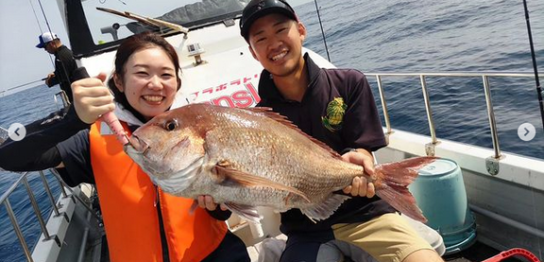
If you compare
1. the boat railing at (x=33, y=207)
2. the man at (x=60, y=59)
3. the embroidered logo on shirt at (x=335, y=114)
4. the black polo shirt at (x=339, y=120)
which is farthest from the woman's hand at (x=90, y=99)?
the man at (x=60, y=59)

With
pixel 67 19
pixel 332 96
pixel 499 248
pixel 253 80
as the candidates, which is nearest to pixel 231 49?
pixel 253 80

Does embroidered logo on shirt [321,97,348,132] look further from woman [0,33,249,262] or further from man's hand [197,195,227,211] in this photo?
man's hand [197,195,227,211]

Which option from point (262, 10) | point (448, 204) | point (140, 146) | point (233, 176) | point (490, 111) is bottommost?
point (448, 204)

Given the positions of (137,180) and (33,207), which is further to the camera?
(33,207)

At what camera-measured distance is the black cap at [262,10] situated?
107 inches

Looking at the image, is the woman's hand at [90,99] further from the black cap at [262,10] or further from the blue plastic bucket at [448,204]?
the blue plastic bucket at [448,204]

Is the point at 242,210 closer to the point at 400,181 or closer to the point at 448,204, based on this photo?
the point at 400,181

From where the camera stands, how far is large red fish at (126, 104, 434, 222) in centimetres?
184

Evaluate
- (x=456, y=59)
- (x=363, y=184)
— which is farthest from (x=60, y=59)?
(x=456, y=59)

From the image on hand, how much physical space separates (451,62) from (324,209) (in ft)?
31.1

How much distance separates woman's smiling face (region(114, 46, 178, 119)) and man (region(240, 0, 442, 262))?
0.67 meters

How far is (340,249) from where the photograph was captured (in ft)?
9.55

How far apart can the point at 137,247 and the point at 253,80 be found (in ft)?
7.97

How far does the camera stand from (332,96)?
297cm
